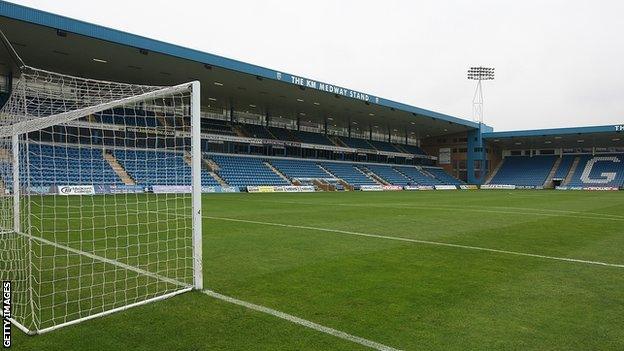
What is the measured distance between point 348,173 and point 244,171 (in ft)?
48.4

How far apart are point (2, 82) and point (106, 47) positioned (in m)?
11.2

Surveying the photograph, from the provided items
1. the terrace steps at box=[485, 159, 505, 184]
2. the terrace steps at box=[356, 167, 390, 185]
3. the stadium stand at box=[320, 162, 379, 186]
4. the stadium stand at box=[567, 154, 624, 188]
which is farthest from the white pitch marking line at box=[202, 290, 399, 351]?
the terrace steps at box=[485, 159, 505, 184]

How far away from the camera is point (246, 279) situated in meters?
5.90

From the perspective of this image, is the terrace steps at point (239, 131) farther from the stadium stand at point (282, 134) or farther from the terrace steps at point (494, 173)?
the terrace steps at point (494, 173)

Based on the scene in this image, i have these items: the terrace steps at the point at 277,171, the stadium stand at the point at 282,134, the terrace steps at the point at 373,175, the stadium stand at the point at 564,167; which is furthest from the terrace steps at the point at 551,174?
the terrace steps at the point at 277,171

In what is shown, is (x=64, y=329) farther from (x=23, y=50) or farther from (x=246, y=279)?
(x=23, y=50)

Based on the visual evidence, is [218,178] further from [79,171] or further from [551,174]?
[551,174]

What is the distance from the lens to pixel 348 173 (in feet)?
165

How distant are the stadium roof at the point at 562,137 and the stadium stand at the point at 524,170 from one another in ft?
7.42

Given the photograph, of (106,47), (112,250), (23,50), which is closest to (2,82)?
(23,50)

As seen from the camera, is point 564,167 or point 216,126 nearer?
point 216,126

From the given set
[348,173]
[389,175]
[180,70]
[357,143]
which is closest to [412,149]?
[357,143]

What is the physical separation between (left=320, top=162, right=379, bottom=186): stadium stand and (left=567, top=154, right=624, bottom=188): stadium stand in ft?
96.1

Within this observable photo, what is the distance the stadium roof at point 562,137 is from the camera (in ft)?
162
